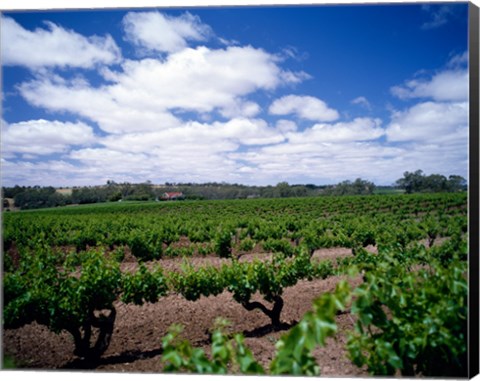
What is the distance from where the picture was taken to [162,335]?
14.0 ft

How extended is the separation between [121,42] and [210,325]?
3543 mm

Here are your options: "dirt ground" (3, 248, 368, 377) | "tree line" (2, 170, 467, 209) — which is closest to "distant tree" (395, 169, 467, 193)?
"tree line" (2, 170, 467, 209)

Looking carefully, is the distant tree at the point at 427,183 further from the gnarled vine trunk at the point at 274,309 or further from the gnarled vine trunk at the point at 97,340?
the gnarled vine trunk at the point at 97,340

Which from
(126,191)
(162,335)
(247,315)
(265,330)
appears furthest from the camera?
(126,191)

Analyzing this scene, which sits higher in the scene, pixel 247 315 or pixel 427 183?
pixel 427 183

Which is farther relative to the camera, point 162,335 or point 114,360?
point 162,335

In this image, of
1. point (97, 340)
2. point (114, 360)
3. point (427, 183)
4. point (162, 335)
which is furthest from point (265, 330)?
point (427, 183)

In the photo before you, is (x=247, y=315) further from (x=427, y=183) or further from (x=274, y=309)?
(x=427, y=183)

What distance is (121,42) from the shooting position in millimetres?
3812

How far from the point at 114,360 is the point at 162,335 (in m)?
0.64

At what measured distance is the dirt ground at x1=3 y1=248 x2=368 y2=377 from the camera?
3.56m

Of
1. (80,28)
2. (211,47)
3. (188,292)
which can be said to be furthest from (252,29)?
(188,292)

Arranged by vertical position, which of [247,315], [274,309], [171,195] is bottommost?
[247,315]

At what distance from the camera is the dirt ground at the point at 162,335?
3.56 m
